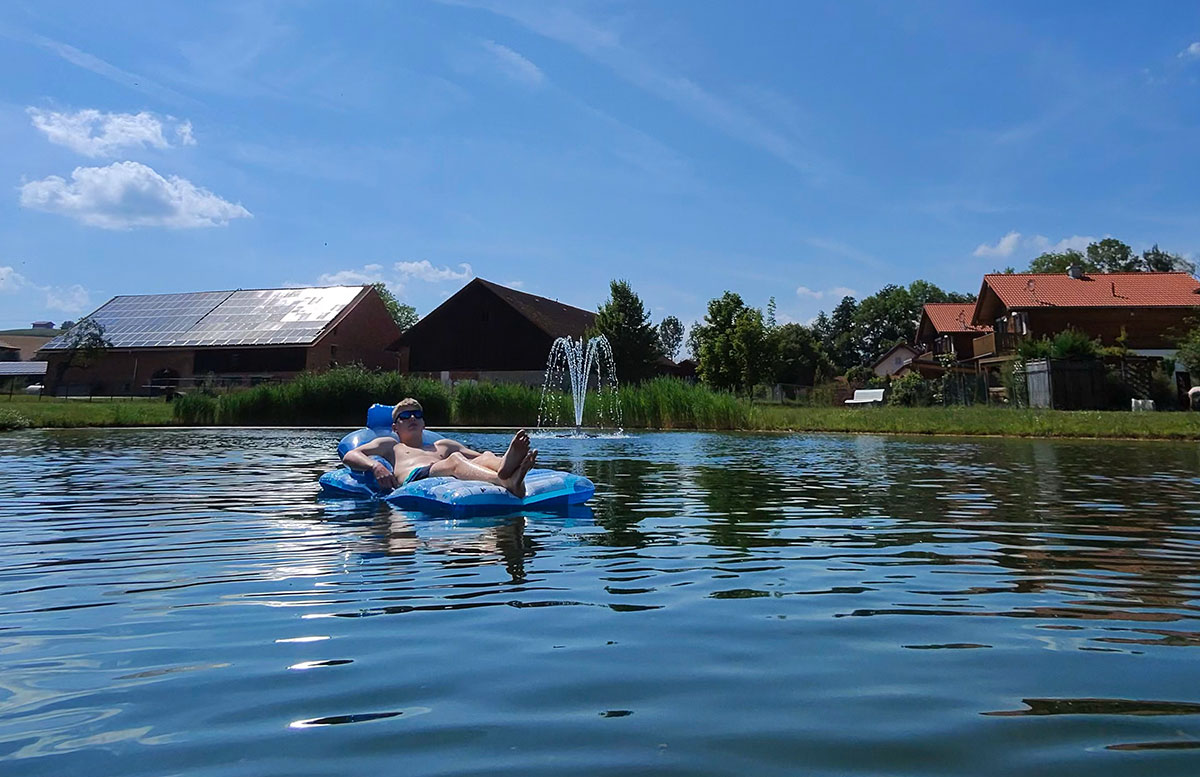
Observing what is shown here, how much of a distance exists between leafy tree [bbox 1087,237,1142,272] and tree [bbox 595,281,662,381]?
194ft

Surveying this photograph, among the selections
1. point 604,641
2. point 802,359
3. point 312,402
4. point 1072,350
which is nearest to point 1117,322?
point 1072,350

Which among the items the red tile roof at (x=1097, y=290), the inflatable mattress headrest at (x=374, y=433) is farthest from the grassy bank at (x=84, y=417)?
the red tile roof at (x=1097, y=290)

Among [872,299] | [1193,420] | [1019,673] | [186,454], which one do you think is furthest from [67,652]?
[872,299]

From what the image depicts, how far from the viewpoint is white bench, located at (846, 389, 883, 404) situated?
125 feet

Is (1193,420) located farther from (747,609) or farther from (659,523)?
(747,609)

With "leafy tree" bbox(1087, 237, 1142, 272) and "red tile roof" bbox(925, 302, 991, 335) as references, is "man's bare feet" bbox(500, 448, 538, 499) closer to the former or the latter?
"red tile roof" bbox(925, 302, 991, 335)

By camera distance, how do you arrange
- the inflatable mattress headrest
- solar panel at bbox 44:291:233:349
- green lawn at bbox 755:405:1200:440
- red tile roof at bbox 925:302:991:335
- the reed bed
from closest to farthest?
the inflatable mattress headrest < green lawn at bbox 755:405:1200:440 < the reed bed < solar panel at bbox 44:291:233:349 < red tile roof at bbox 925:302:991:335

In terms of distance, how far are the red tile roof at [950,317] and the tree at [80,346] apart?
174ft

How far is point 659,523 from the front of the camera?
24.0 feet

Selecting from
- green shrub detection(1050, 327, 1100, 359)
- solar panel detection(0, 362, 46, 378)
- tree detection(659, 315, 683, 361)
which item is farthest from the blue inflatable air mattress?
tree detection(659, 315, 683, 361)

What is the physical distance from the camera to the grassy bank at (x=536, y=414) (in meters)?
21.9

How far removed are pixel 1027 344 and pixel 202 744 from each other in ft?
113

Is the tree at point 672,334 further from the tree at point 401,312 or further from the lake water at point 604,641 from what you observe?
the lake water at point 604,641

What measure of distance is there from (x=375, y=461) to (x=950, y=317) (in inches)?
2216
